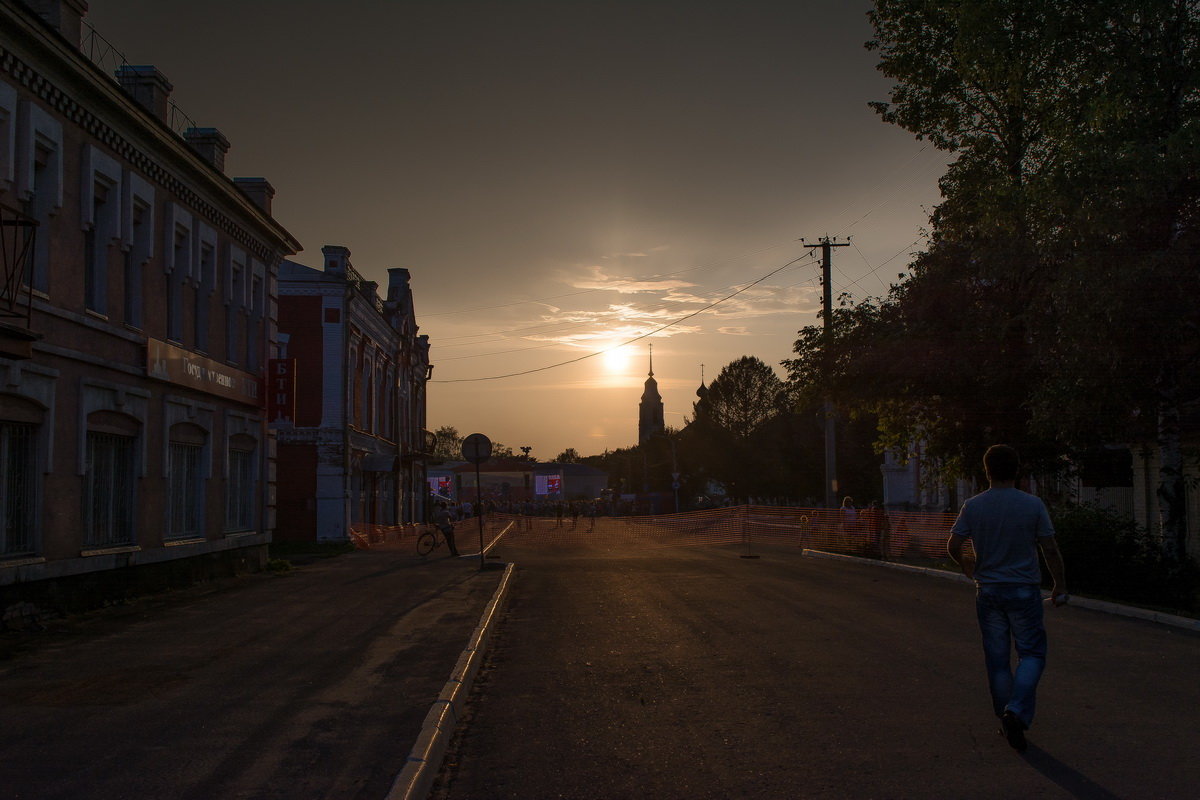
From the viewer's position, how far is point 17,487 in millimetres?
13906

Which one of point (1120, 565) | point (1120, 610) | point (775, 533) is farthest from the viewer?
point (775, 533)

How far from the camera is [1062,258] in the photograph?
17.0 meters

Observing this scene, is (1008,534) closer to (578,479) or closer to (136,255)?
(136,255)

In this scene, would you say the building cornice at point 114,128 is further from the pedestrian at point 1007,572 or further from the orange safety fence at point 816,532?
the orange safety fence at point 816,532

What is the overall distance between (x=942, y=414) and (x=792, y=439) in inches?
2296

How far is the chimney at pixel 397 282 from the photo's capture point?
171 ft

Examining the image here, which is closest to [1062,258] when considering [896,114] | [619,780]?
[896,114]

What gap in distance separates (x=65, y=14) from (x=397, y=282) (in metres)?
37.6

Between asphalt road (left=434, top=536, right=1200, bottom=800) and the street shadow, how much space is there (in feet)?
0.05

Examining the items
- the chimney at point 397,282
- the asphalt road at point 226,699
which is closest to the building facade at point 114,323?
the asphalt road at point 226,699

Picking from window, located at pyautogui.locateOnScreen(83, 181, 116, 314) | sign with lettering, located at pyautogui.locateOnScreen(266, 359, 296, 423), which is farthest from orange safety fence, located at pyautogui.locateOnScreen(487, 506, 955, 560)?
window, located at pyautogui.locateOnScreen(83, 181, 116, 314)

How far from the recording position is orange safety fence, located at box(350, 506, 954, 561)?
27.9 meters

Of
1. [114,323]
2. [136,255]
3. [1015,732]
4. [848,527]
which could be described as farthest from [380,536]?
[1015,732]

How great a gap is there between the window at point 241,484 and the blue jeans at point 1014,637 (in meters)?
18.4
